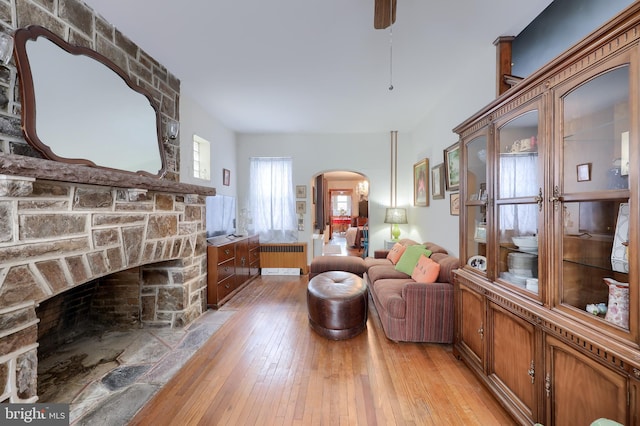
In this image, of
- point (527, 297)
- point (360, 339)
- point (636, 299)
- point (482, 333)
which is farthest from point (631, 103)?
point (360, 339)

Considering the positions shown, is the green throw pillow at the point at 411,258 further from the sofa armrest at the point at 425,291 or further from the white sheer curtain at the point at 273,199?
the white sheer curtain at the point at 273,199

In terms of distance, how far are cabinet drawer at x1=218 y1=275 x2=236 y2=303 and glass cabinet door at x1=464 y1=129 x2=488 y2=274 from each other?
3.16 meters

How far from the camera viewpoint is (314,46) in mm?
2580

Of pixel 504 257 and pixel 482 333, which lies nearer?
pixel 504 257

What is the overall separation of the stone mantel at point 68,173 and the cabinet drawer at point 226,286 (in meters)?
1.82

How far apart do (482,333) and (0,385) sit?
3.00 meters

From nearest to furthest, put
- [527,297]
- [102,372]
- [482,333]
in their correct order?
[527,297] → [482,333] → [102,372]

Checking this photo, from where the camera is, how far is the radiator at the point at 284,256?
5.66 m

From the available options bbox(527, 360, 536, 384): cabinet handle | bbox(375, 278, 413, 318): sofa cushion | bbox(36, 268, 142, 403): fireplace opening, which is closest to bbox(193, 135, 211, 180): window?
bbox(36, 268, 142, 403): fireplace opening

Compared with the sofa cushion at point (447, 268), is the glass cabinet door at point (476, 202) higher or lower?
higher

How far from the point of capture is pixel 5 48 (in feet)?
5.00

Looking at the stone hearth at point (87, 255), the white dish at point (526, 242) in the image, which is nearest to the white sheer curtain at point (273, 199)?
the stone hearth at point (87, 255)

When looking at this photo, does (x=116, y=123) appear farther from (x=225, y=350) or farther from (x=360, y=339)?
(x=360, y=339)

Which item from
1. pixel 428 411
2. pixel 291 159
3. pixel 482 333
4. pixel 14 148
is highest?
pixel 291 159
